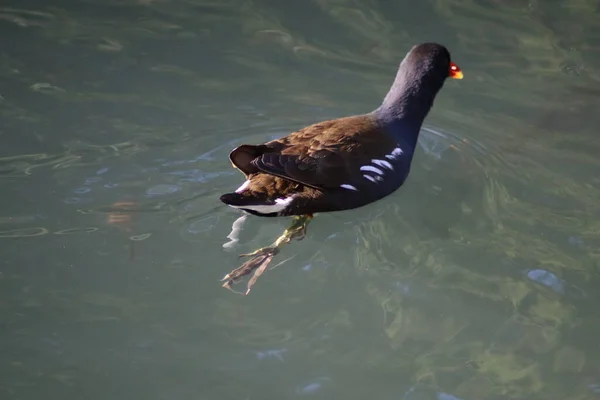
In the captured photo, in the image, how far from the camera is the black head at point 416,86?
17.6 feet

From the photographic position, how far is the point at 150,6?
680 cm

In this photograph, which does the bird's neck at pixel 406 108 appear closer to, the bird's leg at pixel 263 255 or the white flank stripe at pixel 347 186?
the white flank stripe at pixel 347 186

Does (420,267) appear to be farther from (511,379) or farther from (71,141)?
(71,141)

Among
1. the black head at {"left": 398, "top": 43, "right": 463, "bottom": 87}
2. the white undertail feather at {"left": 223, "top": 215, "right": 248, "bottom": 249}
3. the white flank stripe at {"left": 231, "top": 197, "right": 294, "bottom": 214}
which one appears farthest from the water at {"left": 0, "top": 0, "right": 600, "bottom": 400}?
the black head at {"left": 398, "top": 43, "right": 463, "bottom": 87}

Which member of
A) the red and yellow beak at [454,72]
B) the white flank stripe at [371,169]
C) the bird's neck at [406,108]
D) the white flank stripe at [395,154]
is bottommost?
the white flank stripe at [371,169]

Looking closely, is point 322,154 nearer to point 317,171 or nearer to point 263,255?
point 317,171

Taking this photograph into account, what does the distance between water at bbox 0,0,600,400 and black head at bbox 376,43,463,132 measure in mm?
357

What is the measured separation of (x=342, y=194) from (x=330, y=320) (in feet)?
2.77

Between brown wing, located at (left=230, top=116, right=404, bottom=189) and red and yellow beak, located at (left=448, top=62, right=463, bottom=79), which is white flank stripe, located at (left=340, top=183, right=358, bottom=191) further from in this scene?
red and yellow beak, located at (left=448, top=62, right=463, bottom=79)

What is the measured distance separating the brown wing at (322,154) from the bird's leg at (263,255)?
1.00 feet

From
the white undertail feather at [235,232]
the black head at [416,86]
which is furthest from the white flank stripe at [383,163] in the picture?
the white undertail feather at [235,232]

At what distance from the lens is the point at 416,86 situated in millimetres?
5480

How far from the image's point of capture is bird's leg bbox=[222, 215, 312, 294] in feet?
14.3

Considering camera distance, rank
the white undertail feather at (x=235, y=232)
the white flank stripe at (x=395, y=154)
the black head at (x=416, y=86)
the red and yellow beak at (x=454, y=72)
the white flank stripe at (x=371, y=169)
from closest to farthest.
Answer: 1. the white undertail feather at (x=235, y=232)
2. the white flank stripe at (x=371, y=169)
3. the white flank stripe at (x=395, y=154)
4. the black head at (x=416, y=86)
5. the red and yellow beak at (x=454, y=72)
